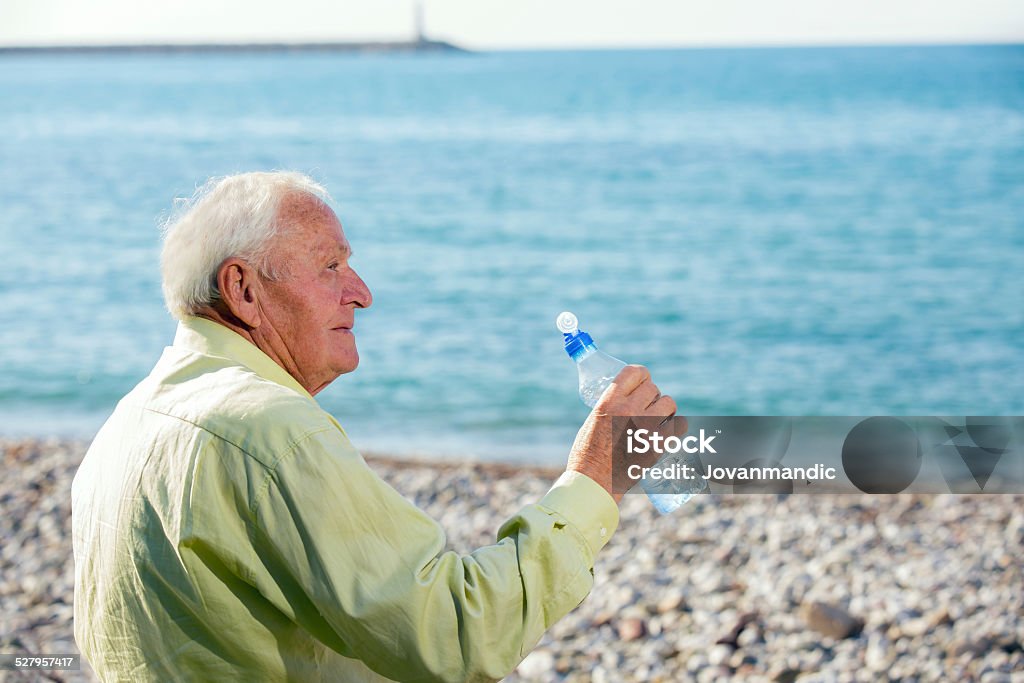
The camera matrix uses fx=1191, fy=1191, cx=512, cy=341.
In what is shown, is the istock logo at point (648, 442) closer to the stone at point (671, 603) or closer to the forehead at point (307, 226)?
the forehead at point (307, 226)

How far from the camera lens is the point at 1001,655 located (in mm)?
4266

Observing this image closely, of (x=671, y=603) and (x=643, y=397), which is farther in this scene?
(x=671, y=603)

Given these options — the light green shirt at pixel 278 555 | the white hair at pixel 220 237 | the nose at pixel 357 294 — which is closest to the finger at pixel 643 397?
the light green shirt at pixel 278 555

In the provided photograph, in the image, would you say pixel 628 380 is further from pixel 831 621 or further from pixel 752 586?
pixel 752 586

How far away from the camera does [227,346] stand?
1.80 metres

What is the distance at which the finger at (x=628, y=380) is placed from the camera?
1806 mm

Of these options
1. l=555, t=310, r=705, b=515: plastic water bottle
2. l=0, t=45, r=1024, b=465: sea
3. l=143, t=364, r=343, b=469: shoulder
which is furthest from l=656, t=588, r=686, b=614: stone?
l=143, t=364, r=343, b=469: shoulder

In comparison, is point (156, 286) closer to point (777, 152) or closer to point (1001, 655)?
point (1001, 655)

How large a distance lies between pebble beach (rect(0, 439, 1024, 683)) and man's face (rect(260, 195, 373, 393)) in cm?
270

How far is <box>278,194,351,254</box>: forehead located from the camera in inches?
72.7

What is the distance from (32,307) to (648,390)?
14.5 metres

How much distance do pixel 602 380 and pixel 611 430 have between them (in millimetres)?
879

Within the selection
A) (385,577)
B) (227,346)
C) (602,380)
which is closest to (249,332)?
(227,346)

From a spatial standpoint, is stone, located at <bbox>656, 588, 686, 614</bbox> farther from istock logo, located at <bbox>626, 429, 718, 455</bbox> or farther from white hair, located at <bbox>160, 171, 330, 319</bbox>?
white hair, located at <bbox>160, 171, 330, 319</bbox>
